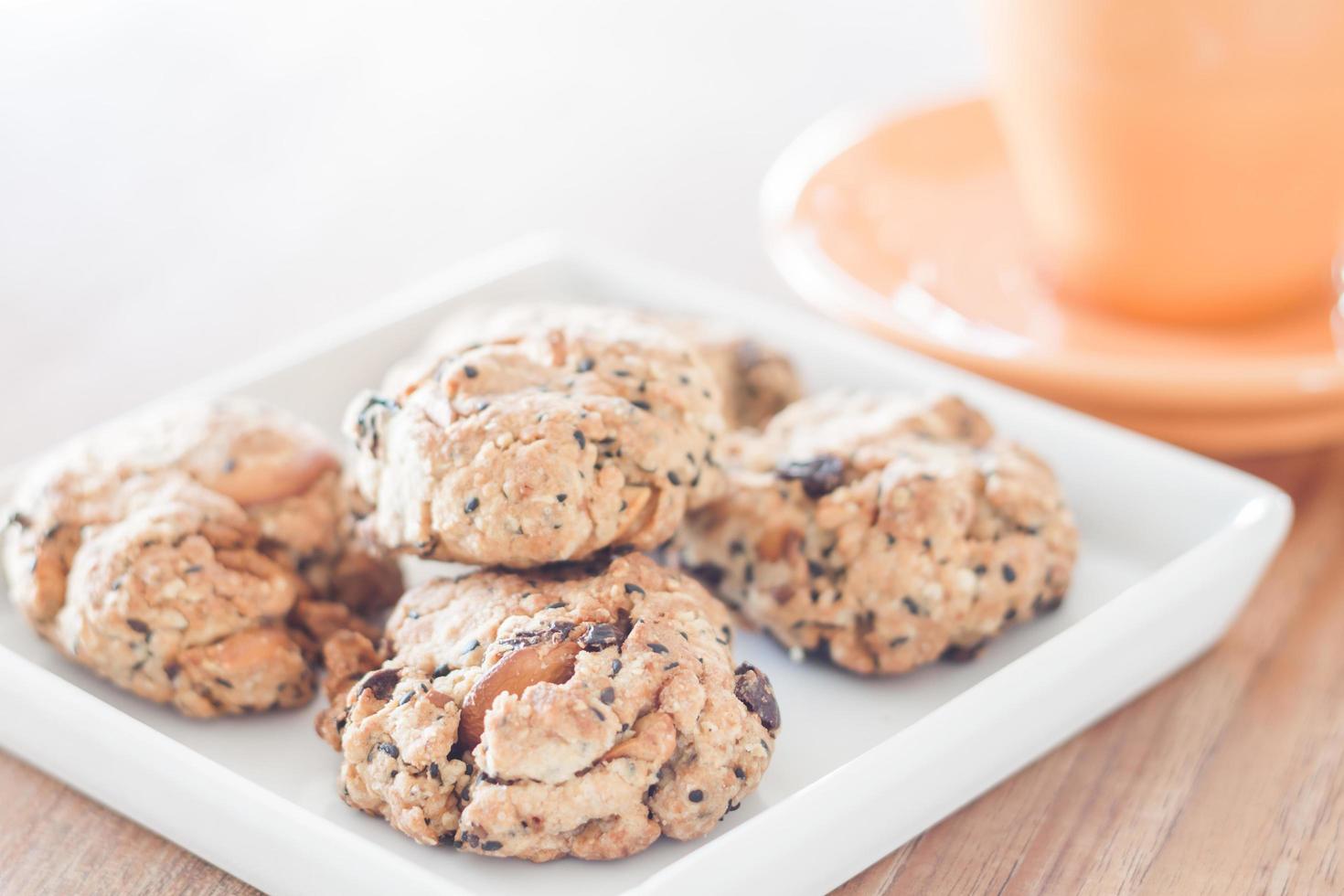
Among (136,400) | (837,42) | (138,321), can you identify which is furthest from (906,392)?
(837,42)

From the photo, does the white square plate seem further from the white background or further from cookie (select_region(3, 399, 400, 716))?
the white background

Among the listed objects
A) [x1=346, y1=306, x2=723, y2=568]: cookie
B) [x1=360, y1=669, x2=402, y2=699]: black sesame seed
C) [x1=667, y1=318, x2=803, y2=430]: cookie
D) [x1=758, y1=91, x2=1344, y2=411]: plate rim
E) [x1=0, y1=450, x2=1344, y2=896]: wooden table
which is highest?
[x1=346, y1=306, x2=723, y2=568]: cookie

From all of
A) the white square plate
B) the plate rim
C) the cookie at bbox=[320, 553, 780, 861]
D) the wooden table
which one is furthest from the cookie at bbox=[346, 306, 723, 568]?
the plate rim

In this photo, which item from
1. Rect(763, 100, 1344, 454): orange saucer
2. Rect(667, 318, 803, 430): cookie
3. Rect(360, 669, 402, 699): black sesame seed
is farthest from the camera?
Rect(763, 100, 1344, 454): orange saucer

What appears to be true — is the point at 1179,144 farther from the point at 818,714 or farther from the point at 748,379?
the point at 818,714

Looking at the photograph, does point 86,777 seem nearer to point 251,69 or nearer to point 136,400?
point 136,400

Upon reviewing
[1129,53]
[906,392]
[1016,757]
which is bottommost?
[1016,757]

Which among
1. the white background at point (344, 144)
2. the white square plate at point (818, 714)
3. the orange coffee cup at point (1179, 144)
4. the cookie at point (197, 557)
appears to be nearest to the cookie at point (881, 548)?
the white square plate at point (818, 714)

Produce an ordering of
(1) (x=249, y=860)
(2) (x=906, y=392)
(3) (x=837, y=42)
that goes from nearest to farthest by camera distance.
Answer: (1) (x=249, y=860) < (2) (x=906, y=392) < (3) (x=837, y=42)
